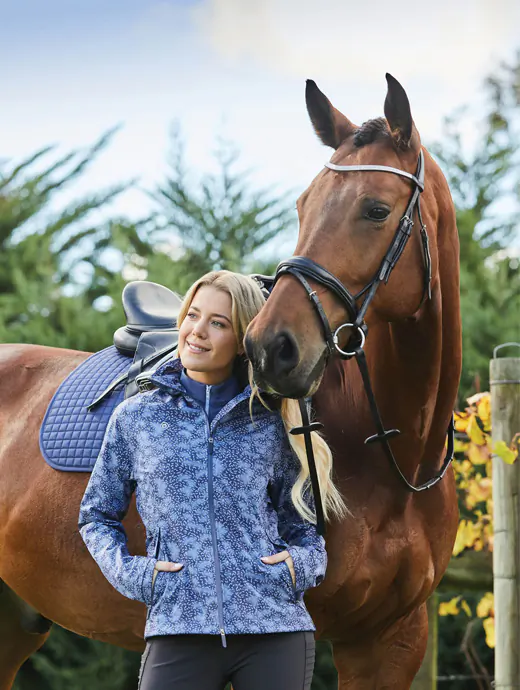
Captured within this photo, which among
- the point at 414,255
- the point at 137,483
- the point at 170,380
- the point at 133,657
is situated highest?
the point at 414,255

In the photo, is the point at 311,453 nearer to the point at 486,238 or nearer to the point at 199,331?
the point at 199,331

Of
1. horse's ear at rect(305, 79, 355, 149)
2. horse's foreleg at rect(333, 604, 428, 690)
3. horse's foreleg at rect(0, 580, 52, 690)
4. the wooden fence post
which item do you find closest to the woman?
horse's ear at rect(305, 79, 355, 149)

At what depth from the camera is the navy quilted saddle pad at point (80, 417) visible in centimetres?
311

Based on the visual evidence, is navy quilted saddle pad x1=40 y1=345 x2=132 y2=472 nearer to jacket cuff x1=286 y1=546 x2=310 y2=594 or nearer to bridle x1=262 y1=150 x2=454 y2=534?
bridle x1=262 y1=150 x2=454 y2=534

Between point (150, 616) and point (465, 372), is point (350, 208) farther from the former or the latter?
point (465, 372)

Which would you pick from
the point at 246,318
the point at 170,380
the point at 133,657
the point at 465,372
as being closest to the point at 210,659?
the point at 170,380

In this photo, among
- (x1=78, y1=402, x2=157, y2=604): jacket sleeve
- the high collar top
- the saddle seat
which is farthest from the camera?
the saddle seat

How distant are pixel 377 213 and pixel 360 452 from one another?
0.76 meters

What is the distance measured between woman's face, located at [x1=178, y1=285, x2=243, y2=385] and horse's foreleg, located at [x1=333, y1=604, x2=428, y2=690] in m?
1.19

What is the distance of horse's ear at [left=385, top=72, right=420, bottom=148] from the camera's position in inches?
96.6

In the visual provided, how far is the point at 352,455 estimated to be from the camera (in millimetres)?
2756

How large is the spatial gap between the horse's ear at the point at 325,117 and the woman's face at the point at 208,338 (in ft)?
2.23

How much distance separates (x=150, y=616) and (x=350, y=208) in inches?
45.9

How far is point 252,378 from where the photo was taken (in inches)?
89.5
